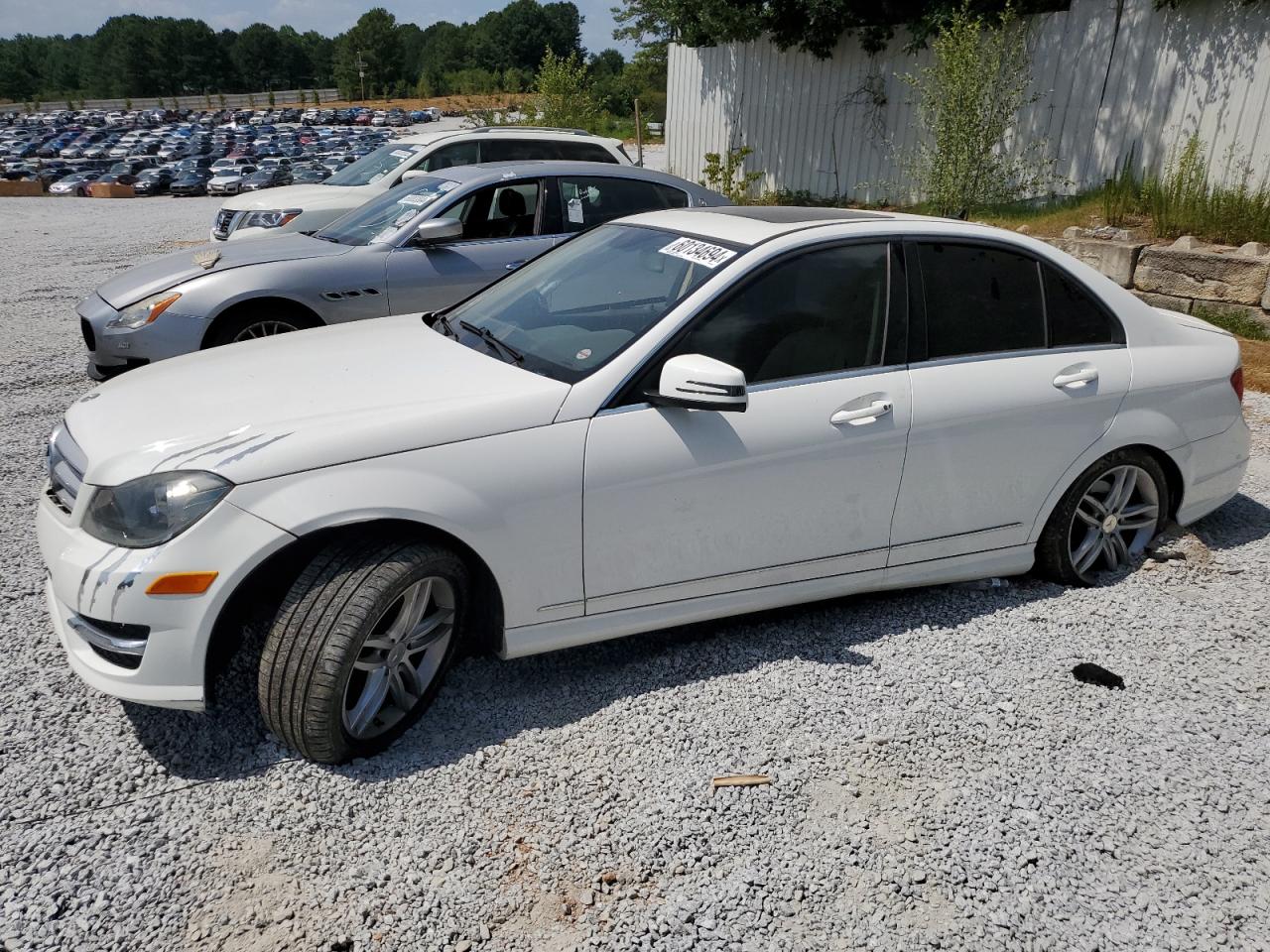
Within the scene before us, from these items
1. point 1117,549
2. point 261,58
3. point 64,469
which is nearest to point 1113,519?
point 1117,549

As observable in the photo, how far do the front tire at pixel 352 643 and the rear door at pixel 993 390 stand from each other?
5.97 ft

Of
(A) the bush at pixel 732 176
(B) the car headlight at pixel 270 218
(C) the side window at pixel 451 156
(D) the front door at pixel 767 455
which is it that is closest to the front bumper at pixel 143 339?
(D) the front door at pixel 767 455

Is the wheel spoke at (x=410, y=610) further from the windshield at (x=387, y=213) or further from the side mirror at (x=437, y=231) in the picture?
the windshield at (x=387, y=213)

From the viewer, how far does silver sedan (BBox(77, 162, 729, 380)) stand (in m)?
6.29

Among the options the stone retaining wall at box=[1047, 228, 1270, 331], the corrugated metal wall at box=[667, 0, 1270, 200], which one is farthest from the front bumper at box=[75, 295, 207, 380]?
the corrugated metal wall at box=[667, 0, 1270, 200]

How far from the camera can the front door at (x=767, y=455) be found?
126 inches

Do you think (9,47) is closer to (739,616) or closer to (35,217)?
(35,217)

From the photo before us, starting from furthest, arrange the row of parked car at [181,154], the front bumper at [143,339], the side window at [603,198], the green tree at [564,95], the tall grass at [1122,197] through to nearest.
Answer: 1. the row of parked car at [181,154]
2. the green tree at [564,95]
3. the tall grass at [1122,197]
4. the side window at [603,198]
5. the front bumper at [143,339]

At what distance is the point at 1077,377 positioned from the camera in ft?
12.8

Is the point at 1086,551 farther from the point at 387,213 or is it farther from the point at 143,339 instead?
the point at 143,339

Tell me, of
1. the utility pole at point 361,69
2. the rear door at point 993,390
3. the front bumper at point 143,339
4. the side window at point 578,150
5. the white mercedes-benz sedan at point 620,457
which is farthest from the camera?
the utility pole at point 361,69

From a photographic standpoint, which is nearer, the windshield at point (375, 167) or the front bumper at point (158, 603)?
the front bumper at point (158, 603)

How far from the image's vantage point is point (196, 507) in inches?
108

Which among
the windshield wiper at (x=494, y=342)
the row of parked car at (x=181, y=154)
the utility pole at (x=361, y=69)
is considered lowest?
the row of parked car at (x=181, y=154)
